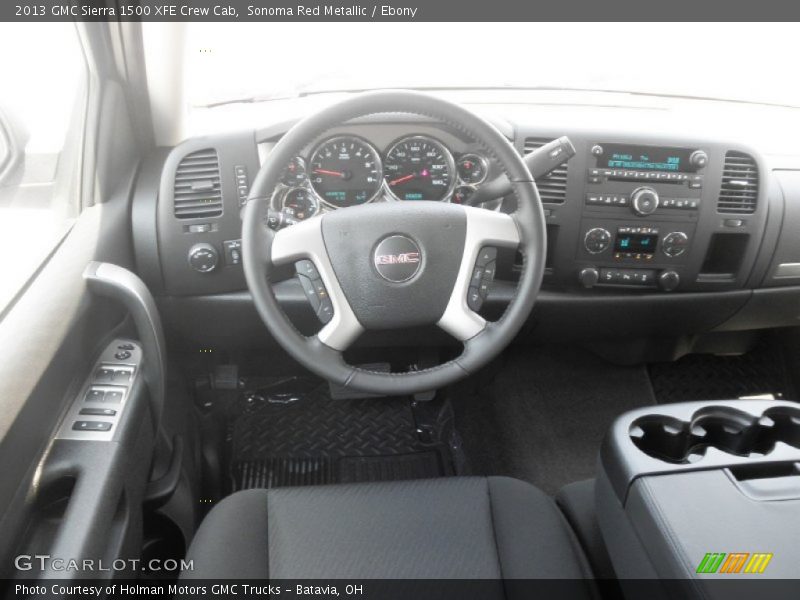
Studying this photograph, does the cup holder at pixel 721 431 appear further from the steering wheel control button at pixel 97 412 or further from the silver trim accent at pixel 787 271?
the steering wheel control button at pixel 97 412

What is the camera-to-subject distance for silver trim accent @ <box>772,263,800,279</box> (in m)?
1.97

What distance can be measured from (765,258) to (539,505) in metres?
1.10

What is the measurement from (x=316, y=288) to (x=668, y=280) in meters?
1.03

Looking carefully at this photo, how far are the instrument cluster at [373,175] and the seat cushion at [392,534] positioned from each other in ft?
2.16

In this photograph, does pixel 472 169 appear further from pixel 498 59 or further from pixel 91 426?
pixel 91 426

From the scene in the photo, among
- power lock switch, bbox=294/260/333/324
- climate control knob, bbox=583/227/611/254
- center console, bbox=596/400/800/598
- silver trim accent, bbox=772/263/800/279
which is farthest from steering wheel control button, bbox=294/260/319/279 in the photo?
silver trim accent, bbox=772/263/800/279

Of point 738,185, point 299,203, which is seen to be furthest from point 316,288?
point 738,185

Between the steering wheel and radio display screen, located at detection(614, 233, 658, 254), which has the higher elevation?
the steering wheel

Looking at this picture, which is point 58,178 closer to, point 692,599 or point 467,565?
point 467,565

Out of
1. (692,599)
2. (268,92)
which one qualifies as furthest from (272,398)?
(692,599)

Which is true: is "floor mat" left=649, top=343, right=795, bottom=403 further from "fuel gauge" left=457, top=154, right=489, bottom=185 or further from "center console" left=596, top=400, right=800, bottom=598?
"fuel gauge" left=457, top=154, right=489, bottom=185

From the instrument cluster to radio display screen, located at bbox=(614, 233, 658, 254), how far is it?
43cm

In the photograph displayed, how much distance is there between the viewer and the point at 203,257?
5.49 feet

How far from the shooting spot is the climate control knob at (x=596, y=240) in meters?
1.81
